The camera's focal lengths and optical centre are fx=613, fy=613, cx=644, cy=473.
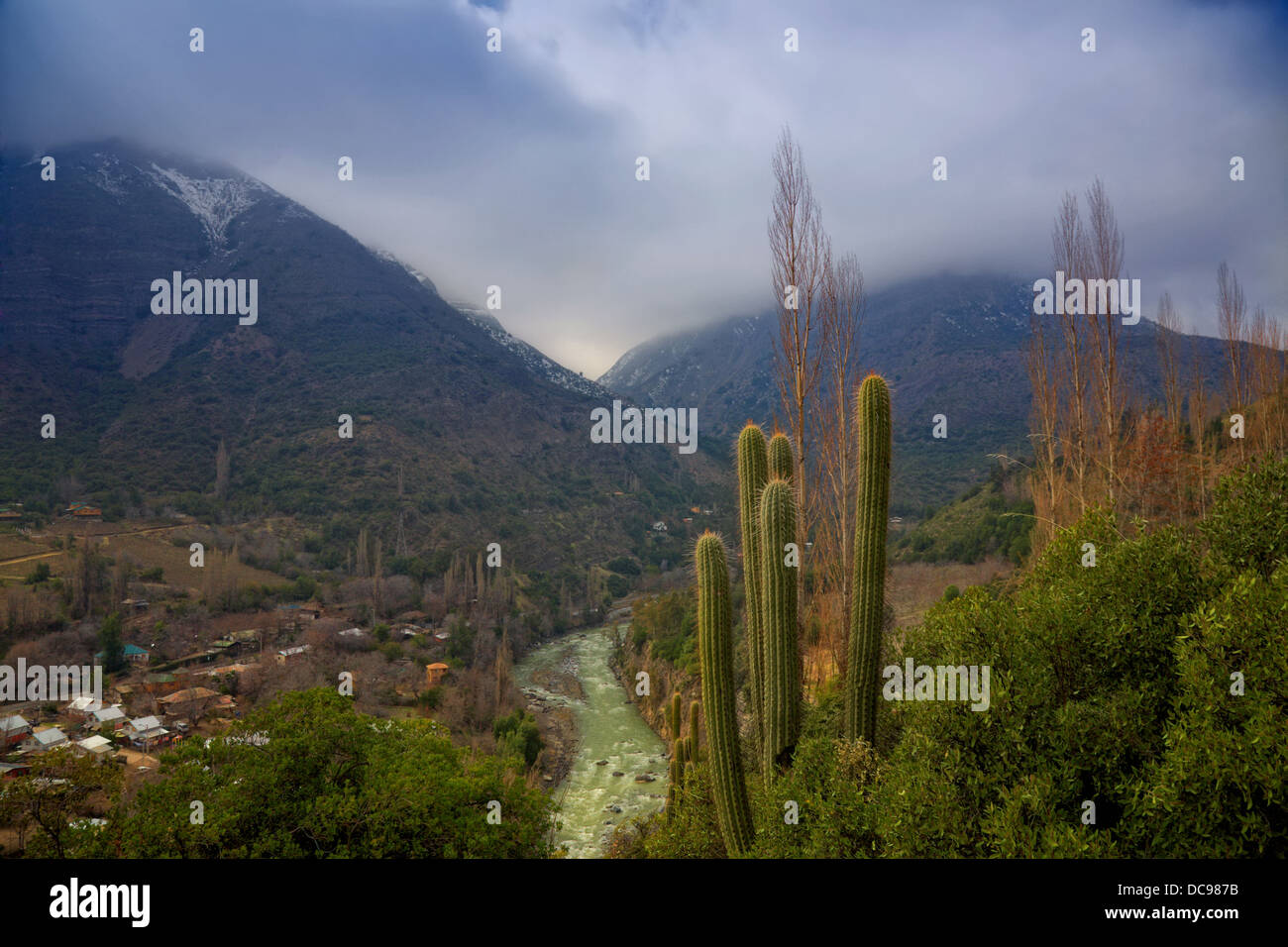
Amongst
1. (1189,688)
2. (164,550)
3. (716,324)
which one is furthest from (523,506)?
(716,324)

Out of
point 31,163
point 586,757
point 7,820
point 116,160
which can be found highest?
point 116,160

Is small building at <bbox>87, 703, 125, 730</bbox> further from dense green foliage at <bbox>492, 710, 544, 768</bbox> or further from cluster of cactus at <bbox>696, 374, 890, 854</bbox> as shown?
cluster of cactus at <bbox>696, 374, 890, 854</bbox>

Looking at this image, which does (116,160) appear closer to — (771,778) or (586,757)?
(586,757)

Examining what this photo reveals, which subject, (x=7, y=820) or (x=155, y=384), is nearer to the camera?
(x=7, y=820)

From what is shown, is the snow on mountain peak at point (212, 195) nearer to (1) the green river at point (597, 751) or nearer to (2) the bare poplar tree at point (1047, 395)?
(1) the green river at point (597, 751)

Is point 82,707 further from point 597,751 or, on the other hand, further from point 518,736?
point 597,751

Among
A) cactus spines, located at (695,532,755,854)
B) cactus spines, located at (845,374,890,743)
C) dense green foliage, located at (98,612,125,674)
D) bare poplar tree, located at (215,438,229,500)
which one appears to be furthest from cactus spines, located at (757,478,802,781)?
bare poplar tree, located at (215,438,229,500)
